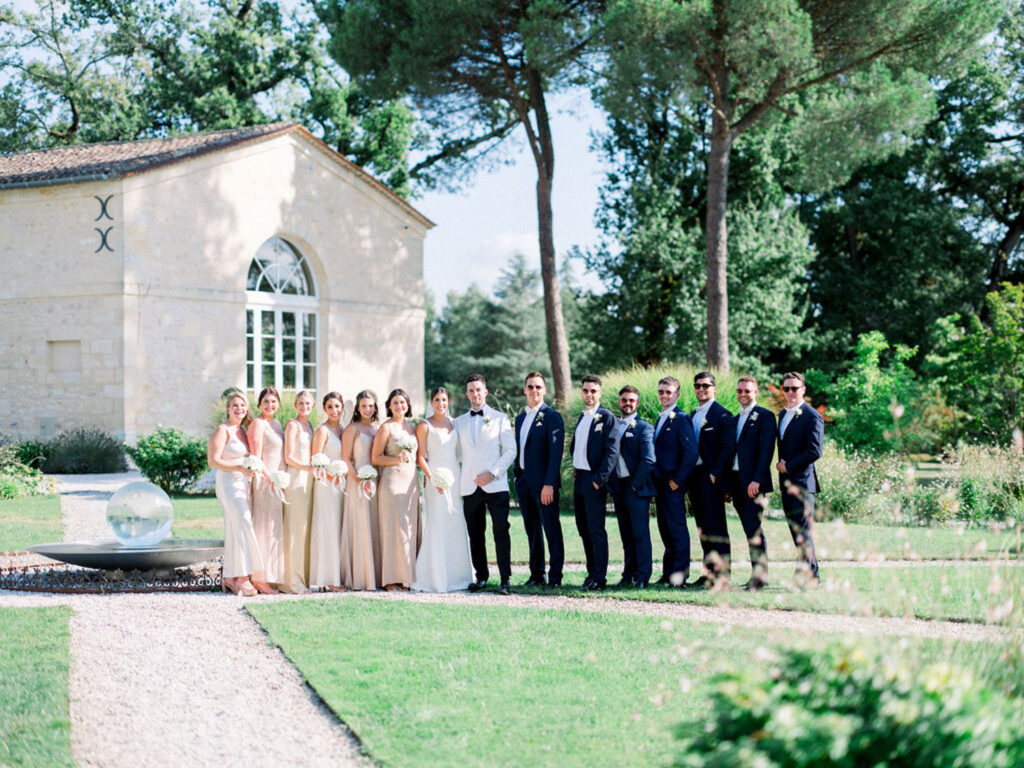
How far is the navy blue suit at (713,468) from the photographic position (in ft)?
30.4

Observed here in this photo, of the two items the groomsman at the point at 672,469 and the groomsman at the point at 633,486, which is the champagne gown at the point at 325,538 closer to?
the groomsman at the point at 633,486

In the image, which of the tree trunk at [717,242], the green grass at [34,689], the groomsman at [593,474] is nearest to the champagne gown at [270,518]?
the green grass at [34,689]

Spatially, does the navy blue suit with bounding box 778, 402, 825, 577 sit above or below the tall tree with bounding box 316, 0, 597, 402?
below

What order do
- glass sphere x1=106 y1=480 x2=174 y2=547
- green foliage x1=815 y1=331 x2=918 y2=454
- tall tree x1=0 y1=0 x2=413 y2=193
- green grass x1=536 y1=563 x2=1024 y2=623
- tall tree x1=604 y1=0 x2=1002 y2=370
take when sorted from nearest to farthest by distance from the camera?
green grass x1=536 y1=563 x2=1024 y2=623
glass sphere x1=106 y1=480 x2=174 y2=547
tall tree x1=604 y1=0 x2=1002 y2=370
green foliage x1=815 y1=331 x2=918 y2=454
tall tree x1=0 y1=0 x2=413 y2=193

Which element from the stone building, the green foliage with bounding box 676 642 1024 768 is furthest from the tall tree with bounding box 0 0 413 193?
the green foliage with bounding box 676 642 1024 768

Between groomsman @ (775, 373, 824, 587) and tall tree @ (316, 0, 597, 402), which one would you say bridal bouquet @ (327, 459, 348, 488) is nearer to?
groomsman @ (775, 373, 824, 587)

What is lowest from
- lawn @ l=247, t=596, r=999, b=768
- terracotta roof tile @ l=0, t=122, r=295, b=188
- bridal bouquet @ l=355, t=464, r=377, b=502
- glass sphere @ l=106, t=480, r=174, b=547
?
lawn @ l=247, t=596, r=999, b=768

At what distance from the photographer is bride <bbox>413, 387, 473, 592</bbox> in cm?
952

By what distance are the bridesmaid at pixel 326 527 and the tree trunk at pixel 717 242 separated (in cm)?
1314

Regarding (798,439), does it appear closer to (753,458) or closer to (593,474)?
(753,458)

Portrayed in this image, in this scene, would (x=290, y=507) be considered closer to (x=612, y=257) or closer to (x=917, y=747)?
(x=917, y=747)

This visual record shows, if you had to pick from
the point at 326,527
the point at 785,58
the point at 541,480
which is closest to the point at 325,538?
the point at 326,527

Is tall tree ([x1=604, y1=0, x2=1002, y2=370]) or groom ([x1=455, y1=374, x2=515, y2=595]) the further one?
tall tree ([x1=604, y1=0, x2=1002, y2=370])

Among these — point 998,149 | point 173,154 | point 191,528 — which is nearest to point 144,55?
point 173,154
